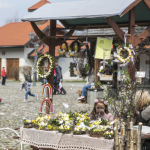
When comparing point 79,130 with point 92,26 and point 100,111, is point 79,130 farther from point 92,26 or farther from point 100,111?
point 92,26

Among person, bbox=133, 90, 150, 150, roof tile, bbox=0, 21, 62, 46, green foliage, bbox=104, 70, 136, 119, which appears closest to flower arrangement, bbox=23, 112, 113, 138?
green foliage, bbox=104, 70, 136, 119

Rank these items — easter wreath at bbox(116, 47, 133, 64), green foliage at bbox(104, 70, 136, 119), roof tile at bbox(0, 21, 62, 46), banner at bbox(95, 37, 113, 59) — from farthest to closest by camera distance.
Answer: roof tile at bbox(0, 21, 62, 46) < banner at bbox(95, 37, 113, 59) < easter wreath at bbox(116, 47, 133, 64) < green foliage at bbox(104, 70, 136, 119)

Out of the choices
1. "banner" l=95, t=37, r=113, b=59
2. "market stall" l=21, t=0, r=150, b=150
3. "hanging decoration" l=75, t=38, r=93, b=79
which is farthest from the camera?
"hanging decoration" l=75, t=38, r=93, b=79

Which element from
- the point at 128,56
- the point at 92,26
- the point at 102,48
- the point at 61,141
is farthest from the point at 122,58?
the point at 92,26

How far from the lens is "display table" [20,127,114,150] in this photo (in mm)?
4059

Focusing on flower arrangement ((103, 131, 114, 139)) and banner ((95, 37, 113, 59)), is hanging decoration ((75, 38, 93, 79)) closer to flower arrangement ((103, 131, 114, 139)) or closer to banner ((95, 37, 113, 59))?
banner ((95, 37, 113, 59))

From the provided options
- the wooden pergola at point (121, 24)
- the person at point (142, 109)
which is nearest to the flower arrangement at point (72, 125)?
the person at point (142, 109)

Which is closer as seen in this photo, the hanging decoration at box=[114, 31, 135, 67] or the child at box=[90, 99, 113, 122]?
the hanging decoration at box=[114, 31, 135, 67]

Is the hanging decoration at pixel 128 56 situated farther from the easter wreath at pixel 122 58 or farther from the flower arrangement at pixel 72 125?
the flower arrangement at pixel 72 125

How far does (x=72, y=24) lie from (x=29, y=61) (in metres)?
24.0

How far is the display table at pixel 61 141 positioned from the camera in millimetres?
4059

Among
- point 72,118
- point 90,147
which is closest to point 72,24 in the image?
point 72,118

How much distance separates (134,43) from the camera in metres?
5.19

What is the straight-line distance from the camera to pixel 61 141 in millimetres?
4305
